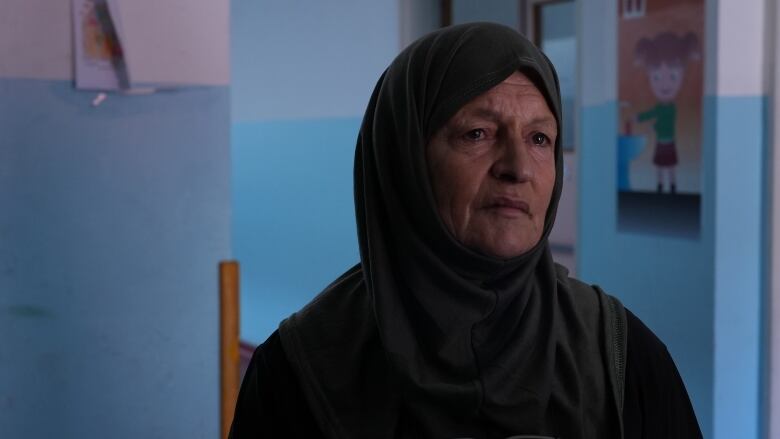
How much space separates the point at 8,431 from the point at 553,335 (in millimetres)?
1501

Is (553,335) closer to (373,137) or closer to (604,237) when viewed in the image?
(373,137)

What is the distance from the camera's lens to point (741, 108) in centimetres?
365

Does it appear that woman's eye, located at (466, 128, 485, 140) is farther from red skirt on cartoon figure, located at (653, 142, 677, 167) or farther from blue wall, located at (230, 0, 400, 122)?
blue wall, located at (230, 0, 400, 122)

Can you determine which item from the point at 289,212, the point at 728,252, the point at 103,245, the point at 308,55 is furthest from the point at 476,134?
the point at 289,212

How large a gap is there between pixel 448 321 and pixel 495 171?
0.21 meters

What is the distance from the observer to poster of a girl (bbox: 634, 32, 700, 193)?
3.79 meters

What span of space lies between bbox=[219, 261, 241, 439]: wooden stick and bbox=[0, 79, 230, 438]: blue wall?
24 mm

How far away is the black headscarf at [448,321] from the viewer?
131 centimetres

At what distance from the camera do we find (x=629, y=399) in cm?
134

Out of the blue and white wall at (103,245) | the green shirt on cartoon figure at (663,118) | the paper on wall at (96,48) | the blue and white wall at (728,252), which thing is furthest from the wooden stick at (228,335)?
the green shirt on cartoon figure at (663,118)

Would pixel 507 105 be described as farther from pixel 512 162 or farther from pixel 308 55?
pixel 308 55

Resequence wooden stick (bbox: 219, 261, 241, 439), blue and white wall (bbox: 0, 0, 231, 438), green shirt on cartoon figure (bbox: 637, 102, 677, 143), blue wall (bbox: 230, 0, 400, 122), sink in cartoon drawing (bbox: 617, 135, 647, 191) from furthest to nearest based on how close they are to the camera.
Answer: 1. blue wall (bbox: 230, 0, 400, 122)
2. sink in cartoon drawing (bbox: 617, 135, 647, 191)
3. green shirt on cartoon figure (bbox: 637, 102, 677, 143)
4. wooden stick (bbox: 219, 261, 241, 439)
5. blue and white wall (bbox: 0, 0, 231, 438)

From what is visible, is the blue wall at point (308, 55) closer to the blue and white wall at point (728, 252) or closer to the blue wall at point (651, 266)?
the blue wall at point (651, 266)

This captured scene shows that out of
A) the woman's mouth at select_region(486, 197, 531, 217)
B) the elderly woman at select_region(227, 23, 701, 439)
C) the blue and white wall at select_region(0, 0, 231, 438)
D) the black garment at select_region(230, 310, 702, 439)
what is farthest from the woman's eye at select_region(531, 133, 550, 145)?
the blue and white wall at select_region(0, 0, 231, 438)
